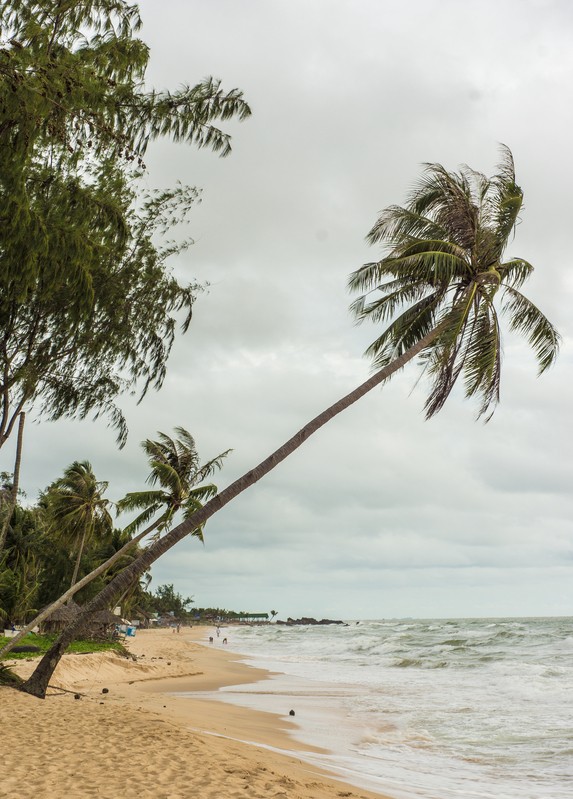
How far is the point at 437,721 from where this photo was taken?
14602 mm

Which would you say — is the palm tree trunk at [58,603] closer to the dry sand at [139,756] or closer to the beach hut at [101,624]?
the dry sand at [139,756]

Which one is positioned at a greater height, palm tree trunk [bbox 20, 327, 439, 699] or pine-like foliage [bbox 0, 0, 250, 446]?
pine-like foliage [bbox 0, 0, 250, 446]

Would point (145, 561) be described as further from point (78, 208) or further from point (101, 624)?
point (101, 624)

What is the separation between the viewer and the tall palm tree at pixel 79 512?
32.4 m

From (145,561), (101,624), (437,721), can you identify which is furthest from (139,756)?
(101,624)

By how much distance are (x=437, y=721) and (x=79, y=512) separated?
2196 centimetres

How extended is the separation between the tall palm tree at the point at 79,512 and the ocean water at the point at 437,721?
10.8 m

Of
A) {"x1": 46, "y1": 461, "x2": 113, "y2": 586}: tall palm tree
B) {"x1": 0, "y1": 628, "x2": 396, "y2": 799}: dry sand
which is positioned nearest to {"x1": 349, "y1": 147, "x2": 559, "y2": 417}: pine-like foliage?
{"x1": 0, "y1": 628, "x2": 396, "y2": 799}: dry sand

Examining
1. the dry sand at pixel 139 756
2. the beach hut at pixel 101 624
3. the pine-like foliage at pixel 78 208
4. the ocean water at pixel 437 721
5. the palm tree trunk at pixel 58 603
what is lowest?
the beach hut at pixel 101 624

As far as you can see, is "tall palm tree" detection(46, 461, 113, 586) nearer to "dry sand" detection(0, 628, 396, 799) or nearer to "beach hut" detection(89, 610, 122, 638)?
"beach hut" detection(89, 610, 122, 638)

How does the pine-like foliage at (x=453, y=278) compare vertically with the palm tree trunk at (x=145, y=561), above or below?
above

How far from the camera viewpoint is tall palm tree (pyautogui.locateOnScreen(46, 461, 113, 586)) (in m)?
32.4

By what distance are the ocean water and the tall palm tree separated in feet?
35.5

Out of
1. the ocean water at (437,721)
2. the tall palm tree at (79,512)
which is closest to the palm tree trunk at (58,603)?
the ocean water at (437,721)
